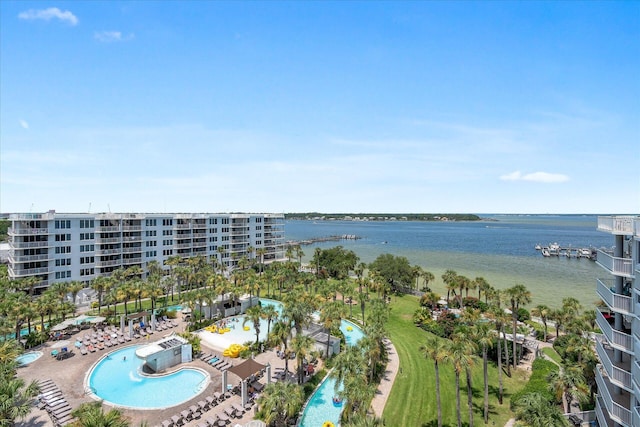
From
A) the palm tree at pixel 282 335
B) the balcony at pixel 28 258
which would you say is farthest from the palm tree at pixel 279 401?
the balcony at pixel 28 258

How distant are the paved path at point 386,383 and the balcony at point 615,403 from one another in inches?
562

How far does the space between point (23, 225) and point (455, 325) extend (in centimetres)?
7083

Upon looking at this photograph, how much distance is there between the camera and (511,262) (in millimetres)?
110375

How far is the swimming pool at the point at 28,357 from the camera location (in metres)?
35.0

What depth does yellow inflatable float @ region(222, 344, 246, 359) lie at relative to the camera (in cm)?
3712

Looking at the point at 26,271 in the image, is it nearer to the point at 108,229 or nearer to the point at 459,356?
the point at 108,229

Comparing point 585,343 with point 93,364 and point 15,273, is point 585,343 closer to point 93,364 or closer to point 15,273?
point 93,364

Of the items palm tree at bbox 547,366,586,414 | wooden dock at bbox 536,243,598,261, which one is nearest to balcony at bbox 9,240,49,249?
palm tree at bbox 547,366,586,414

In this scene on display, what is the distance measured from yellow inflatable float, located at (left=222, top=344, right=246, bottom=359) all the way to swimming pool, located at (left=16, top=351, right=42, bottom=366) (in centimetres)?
1933

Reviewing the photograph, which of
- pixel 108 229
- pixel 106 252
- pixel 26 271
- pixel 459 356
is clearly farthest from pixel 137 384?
pixel 108 229

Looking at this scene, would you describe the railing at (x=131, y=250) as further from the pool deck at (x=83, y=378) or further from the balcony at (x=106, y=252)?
the pool deck at (x=83, y=378)

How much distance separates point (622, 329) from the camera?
820 inches

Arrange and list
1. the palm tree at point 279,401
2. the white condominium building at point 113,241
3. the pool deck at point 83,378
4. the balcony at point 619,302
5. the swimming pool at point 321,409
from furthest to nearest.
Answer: the white condominium building at point 113,241, the swimming pool at point 321,409, the pool deck at point 83,378, the palm tree at point 279,401, the balcony at point 619,302

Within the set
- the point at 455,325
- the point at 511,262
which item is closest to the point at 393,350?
the point at 455,325
